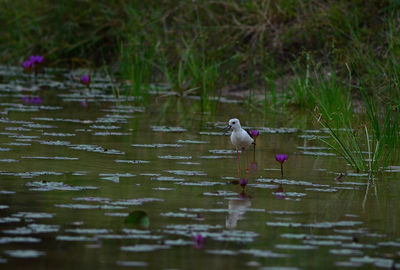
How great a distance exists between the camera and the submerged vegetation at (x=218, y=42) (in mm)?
11820

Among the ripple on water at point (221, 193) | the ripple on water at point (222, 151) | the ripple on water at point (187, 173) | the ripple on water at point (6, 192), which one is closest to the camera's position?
the ripple on water at point (6, 192)

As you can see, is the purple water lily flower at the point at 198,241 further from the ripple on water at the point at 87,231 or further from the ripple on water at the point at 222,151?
the ripple on water at the point at 222,151

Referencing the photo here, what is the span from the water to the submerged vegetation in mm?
1902

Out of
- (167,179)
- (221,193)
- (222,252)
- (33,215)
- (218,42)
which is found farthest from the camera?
(218,42)

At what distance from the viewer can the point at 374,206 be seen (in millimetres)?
5949

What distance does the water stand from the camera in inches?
181

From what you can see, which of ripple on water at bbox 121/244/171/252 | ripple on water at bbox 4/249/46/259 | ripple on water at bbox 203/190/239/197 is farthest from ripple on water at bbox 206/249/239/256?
ripple on water at bbox 203/190/239/197

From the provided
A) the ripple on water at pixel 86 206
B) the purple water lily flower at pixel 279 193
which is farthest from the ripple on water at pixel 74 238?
the purple water lily flower at pixel 279 193

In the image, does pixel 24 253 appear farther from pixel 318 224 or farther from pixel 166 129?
pixel 166 129

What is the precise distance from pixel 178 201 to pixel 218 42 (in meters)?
8.56

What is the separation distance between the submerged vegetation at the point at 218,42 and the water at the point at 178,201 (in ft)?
6.24

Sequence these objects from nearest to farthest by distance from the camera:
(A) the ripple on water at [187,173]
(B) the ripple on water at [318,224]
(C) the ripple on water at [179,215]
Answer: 1. (B) the ripple on water at [318,224]
2. (C) the ripple on water at [179,215]
3. (A) the ripple on water at [187,173]

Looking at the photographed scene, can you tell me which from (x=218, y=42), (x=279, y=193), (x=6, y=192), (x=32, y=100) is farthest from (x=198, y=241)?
(x=218, y=42)

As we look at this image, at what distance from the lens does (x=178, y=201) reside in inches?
232
